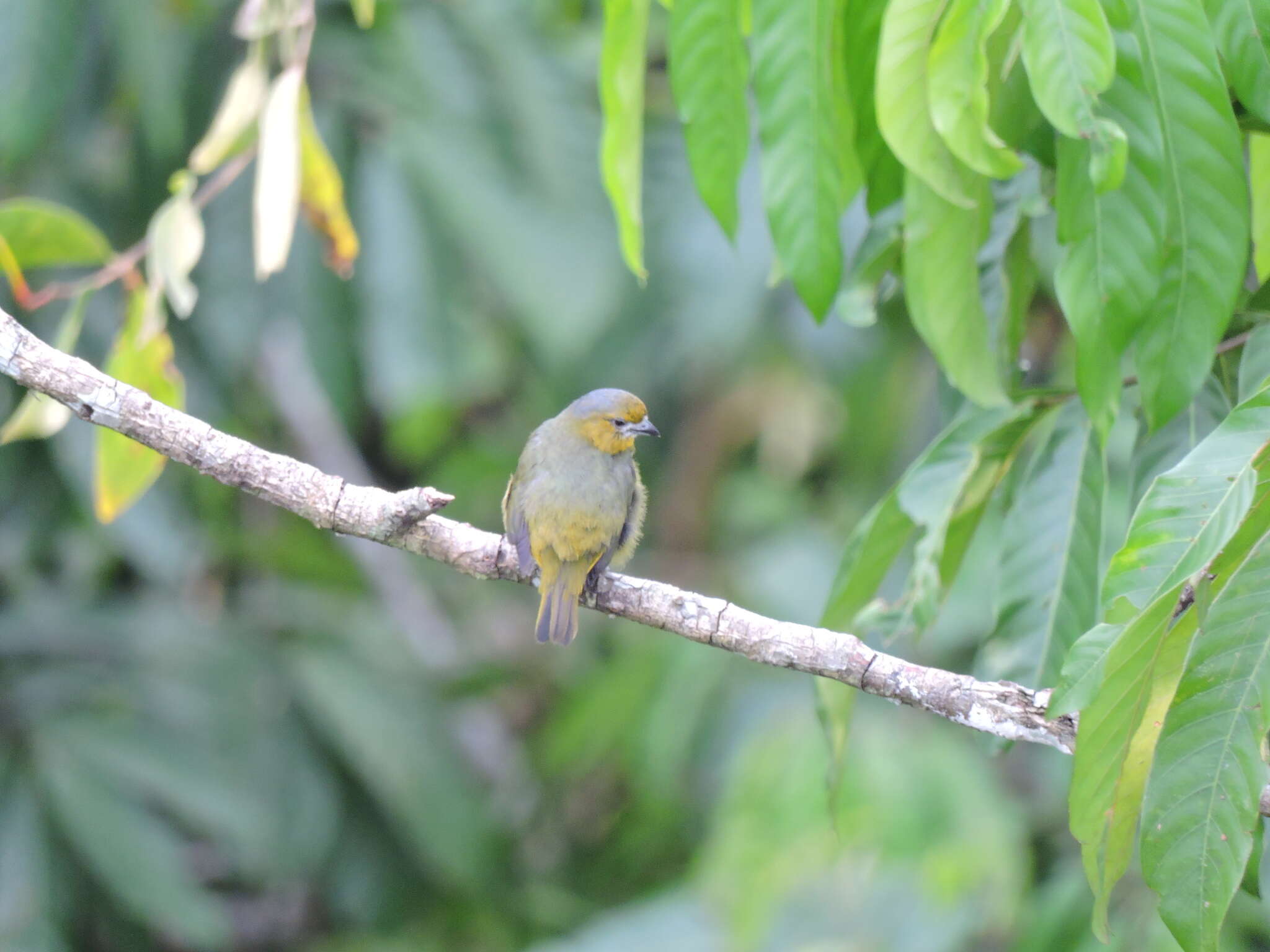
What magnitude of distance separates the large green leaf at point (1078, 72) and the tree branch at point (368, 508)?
0.90 m

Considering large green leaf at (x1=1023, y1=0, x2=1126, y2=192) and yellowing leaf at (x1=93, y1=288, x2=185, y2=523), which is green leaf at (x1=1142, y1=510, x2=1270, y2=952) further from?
yellowing leaf at (x1=93, y1=288, x2=185, y2=523)

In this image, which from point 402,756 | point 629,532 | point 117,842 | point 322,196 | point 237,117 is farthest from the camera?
point 402,756

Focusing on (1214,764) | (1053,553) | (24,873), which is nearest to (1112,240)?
(1053,553)

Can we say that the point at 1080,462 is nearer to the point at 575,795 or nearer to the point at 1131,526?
the point at 1131,526

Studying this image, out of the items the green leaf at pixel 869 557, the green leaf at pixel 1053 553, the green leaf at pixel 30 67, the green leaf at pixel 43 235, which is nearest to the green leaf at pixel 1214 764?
the green leaf at pixel 1053 553

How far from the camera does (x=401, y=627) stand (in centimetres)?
799

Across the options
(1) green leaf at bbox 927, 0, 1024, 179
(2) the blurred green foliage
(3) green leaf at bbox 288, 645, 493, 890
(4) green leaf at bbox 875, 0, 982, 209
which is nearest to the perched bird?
(2) the blurred green foliage

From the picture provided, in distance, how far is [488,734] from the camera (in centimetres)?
854

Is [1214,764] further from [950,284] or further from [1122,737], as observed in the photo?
[950,284]

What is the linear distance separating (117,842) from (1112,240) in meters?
4.69

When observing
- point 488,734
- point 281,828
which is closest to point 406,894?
point 281,828

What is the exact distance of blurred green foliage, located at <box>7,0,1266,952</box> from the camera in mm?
4496

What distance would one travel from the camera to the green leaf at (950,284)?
2.03m

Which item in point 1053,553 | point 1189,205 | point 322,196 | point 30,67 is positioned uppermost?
point 30,67
